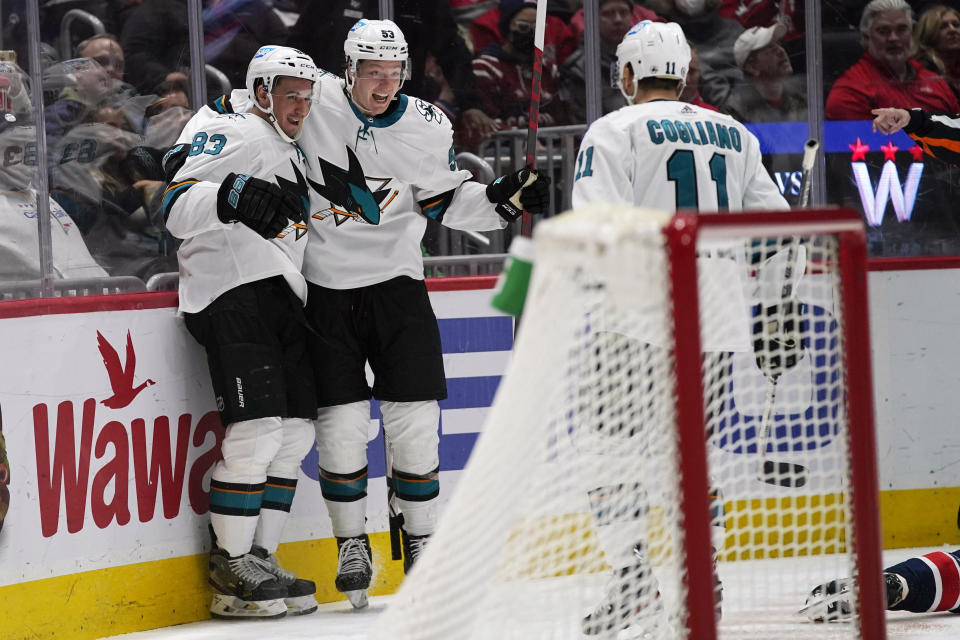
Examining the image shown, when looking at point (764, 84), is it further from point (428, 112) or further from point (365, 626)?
point (365, 626)

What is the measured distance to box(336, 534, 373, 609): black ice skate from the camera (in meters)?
3.20

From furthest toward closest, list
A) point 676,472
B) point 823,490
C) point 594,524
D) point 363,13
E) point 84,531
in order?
point 363,13 < point 84,531 < point 823,490 < point 594,524 < point 676,472

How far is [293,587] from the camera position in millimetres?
3211

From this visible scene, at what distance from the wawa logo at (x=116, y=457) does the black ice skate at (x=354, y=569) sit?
352 millimetres

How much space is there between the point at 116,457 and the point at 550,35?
2.23 m

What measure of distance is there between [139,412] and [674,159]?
134 centimetres

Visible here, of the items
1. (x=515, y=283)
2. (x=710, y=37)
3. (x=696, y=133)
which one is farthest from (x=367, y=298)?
(x=710, y=37)

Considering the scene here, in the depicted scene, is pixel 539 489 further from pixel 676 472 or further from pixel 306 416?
pixel 306 416

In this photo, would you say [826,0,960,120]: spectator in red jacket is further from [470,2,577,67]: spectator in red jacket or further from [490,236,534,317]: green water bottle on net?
[490,236,534,317]: green water bottle on net

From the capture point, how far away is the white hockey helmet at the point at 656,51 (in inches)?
111

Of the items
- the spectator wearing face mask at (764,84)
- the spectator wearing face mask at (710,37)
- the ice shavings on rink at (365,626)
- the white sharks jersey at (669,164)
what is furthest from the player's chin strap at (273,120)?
the spectator wearing face mask at (764,84)

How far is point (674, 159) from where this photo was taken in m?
2.78

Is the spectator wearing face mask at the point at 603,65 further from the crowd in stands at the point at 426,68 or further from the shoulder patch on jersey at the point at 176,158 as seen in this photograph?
the shoulder patch on jersey at the point at 176,158

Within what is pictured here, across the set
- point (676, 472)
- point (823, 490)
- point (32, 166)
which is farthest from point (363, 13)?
point (676, 472)
